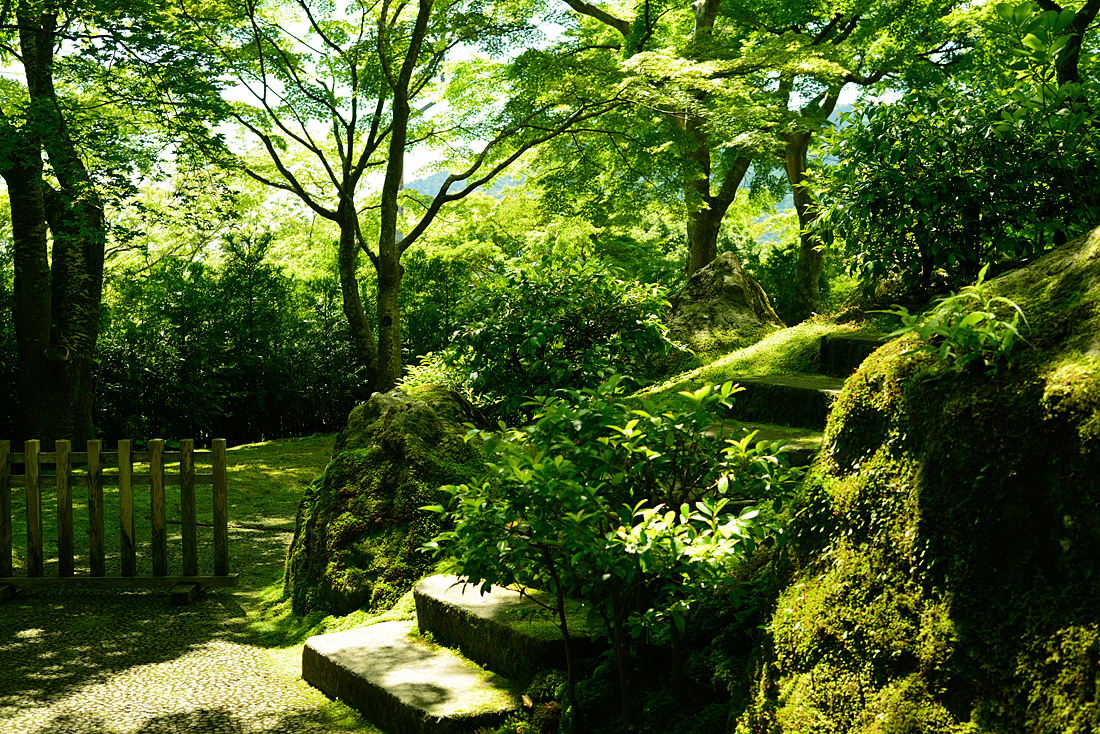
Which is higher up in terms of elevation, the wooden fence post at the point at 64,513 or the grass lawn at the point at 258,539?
the wooden fence post at the point at 64,513

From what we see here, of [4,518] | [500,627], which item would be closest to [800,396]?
[500,627]

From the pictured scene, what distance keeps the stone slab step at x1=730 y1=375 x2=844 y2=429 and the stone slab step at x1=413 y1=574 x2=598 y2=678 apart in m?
2.13

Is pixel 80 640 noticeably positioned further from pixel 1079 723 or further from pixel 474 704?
pixel 1079 723

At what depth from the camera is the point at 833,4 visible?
18.1 meters

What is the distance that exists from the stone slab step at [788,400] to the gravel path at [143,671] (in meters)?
3.32

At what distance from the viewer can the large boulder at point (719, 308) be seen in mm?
9602

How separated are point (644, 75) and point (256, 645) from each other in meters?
11.8

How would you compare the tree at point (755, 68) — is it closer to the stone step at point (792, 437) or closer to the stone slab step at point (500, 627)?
the stone step at point (792, 437)

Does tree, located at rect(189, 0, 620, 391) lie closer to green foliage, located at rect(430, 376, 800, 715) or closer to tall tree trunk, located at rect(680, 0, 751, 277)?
tall tree trunk, located at rect(680, 0, 751, 277)

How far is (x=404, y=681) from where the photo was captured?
4.04m

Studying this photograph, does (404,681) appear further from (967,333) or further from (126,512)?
(126,512)

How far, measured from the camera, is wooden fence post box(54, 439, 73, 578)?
22.2ft

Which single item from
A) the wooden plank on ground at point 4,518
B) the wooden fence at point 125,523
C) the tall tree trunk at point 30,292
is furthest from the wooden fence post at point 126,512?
the tall tree trunk at point 30,292

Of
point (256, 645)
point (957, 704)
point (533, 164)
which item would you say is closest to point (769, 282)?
point (533, 164)
